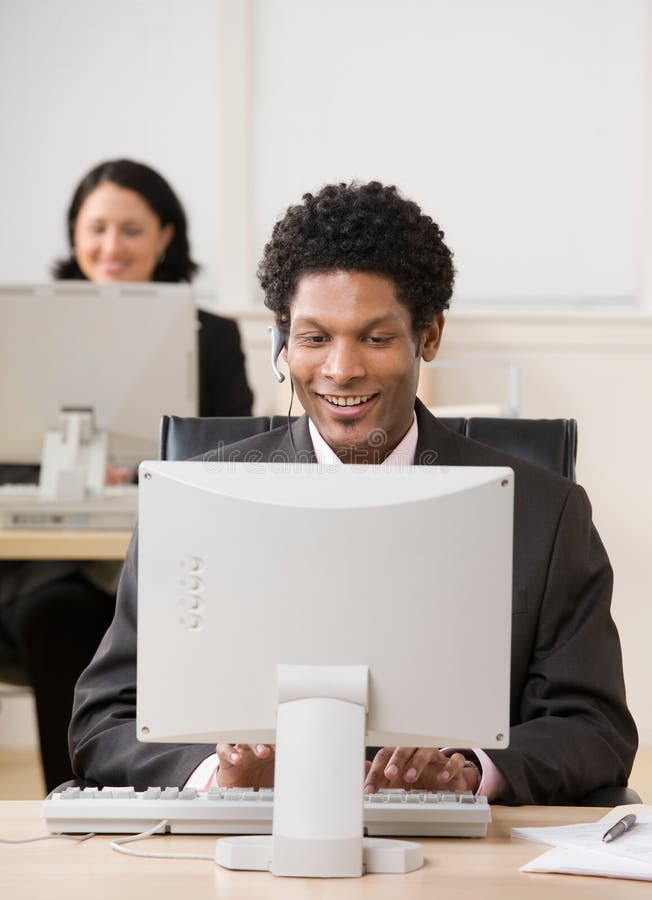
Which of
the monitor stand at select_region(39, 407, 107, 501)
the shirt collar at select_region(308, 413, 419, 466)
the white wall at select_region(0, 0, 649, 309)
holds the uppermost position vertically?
the white wall at select_region(0, 0, 649, 309)

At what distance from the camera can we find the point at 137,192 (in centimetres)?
341

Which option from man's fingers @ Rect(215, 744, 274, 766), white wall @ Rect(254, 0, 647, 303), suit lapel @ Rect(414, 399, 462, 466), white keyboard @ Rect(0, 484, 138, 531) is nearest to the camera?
man's fingers @ Rect(215, 744, 274, 766)

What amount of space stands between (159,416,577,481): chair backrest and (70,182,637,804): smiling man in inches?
4.9

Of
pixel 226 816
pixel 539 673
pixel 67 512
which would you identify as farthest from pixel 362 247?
pixel 67 512

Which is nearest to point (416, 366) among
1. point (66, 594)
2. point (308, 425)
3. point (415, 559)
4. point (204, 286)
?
point (308, 425)

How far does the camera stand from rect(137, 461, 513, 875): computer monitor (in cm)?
110

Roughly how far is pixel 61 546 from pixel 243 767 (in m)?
1.46

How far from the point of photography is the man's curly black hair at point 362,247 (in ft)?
5.03

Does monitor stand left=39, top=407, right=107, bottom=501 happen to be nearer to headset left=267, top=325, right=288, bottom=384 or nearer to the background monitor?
the background monitor

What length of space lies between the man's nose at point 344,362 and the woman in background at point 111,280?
150cm

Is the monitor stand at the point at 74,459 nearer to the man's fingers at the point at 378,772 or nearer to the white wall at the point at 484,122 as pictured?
the white wall at the point at 484,122

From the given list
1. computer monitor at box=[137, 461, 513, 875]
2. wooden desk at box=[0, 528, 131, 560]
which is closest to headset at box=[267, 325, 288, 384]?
computer monitor at box=[137, 461, 513, 875]

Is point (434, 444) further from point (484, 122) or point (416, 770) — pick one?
point (484, 122)

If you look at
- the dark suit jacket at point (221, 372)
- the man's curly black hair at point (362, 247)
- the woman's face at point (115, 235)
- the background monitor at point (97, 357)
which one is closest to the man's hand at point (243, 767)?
the man's curly black hair at point (362, 247)
